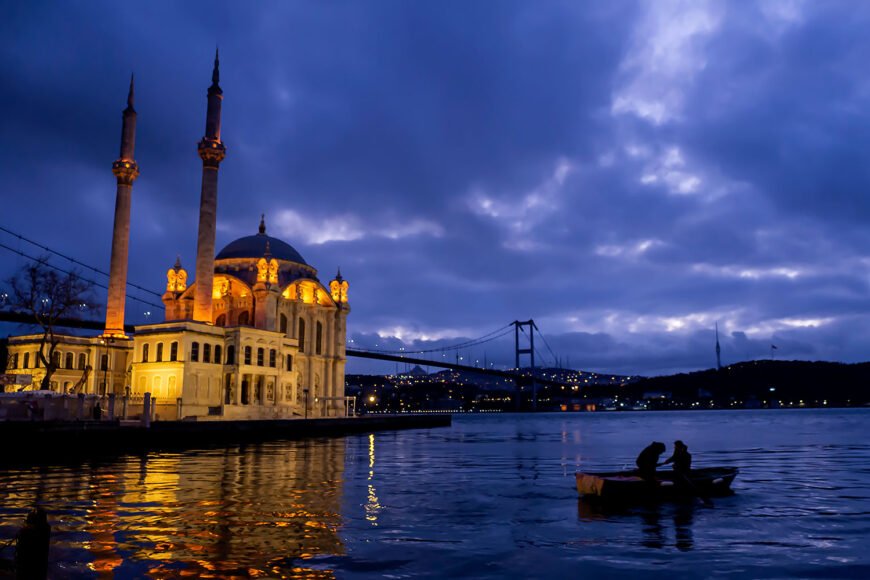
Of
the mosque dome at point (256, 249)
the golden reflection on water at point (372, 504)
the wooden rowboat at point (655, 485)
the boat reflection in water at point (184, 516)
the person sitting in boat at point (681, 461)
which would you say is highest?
the mosque dome at point (256, 249)

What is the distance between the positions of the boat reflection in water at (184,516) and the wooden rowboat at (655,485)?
20.2 feet

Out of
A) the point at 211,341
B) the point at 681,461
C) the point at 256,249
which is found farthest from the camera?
the point at 256,249

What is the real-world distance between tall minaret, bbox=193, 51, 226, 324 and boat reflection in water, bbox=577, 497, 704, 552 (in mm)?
42930

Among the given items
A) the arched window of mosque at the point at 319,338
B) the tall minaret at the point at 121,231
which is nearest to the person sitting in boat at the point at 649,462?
the tall minaret at the point at 121,231

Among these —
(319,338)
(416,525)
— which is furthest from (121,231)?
(416,525)

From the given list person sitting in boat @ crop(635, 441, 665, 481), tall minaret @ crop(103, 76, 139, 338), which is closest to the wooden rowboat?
person sitting in boat @ crop(635, 441, 665, 481)

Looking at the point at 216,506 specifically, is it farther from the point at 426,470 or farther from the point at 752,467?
the point at 752,467

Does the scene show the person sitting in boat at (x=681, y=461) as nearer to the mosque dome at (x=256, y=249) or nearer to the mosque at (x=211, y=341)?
the mosque at (x=211, y=341)

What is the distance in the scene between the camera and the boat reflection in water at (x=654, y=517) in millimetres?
12664

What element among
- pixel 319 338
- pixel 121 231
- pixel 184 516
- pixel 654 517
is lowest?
pixel 654 517

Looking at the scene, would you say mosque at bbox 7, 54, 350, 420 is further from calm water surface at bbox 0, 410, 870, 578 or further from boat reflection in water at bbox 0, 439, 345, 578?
calm water surface at bbox 0, 410, 870, 578

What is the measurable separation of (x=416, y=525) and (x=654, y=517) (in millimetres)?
5249

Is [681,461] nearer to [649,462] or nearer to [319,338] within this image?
[649,462]

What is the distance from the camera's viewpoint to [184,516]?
1435 centimetres
